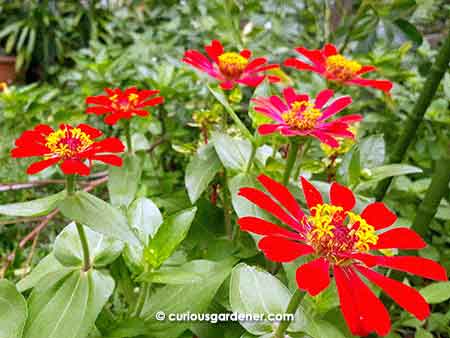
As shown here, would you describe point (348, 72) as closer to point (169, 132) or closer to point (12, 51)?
point (169, 132)

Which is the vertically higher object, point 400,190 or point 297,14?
point 297,14

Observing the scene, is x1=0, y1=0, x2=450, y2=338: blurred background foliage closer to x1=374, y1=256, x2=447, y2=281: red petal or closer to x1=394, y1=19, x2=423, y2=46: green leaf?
x1=394, y1=19, x2=423, y2=46: green leaf

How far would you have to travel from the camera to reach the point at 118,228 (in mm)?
354

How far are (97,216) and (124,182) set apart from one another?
0.17m

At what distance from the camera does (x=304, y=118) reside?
472 millimetres

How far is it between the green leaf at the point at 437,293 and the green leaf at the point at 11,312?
388 millimetres

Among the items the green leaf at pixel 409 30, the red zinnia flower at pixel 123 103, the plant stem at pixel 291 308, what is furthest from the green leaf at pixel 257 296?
the green leaf at pixel 409 30

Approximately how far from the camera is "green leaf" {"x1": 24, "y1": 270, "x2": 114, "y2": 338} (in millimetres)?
352

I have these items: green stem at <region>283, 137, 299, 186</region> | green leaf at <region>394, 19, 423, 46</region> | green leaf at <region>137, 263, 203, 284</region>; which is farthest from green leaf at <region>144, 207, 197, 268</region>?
green leaf at <region>394, 19, 423, 46</region>

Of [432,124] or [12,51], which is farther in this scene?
[12,51]

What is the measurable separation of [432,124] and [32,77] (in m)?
2.62

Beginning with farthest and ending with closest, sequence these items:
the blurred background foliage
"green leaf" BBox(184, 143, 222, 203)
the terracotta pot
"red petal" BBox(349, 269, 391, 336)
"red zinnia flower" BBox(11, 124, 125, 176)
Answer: the terracotta pot
the blurred background foliage
"green leaf" BBox(184, 143, 222, 203)
"red zinnia flower" BBox(11, 124, 125, 176)
"red petal" BBox(349, 269, 391, 336)

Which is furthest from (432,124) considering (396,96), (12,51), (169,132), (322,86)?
(12,51)

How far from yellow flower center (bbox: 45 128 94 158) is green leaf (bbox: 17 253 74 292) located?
0.35 feet
